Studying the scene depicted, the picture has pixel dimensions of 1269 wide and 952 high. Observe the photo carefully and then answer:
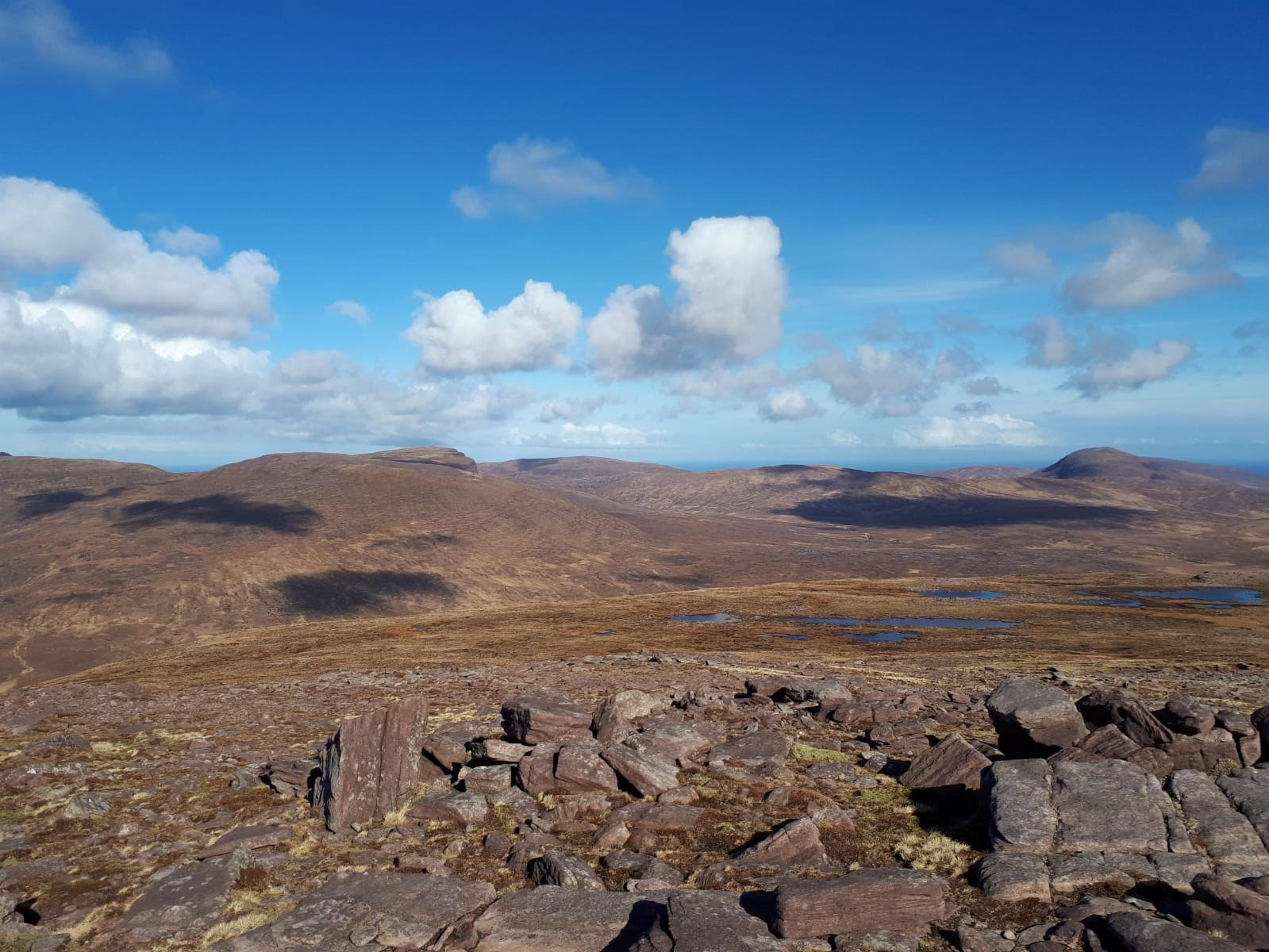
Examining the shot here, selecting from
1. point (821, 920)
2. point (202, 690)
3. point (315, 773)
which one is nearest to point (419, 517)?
point (202, 690)

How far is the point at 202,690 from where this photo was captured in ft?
127

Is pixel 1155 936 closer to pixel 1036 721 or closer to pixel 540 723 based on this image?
pixel 1036 721

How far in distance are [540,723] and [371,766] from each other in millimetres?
5607

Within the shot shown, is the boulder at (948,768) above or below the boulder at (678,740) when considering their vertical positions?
above

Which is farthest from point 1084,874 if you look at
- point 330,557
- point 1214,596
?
point 330,557

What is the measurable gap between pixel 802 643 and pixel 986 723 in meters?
40.9

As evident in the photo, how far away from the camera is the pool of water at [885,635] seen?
71688mm

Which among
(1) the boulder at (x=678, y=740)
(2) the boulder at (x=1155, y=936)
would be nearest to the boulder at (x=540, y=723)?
(1) the boulder at (x=678, y=740)

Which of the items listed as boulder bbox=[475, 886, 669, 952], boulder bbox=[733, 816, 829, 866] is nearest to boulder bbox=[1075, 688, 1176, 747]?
boulder bbox=[733, 816, 829, 866]

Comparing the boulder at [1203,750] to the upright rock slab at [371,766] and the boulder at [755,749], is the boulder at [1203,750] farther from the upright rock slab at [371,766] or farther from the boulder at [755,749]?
the upright rock slab at [371,766]

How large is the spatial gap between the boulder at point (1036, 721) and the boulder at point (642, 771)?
30.4 ft

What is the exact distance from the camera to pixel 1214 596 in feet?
355

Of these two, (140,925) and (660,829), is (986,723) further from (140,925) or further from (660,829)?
(140,925)

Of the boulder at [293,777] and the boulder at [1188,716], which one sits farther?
the boulder at [293,777]
